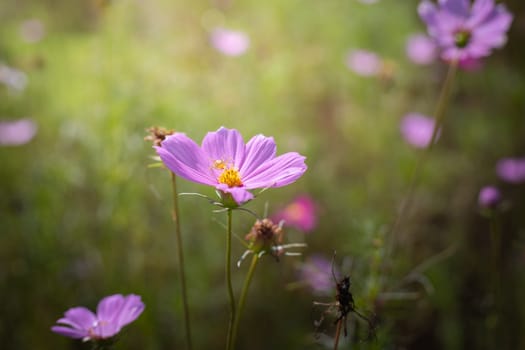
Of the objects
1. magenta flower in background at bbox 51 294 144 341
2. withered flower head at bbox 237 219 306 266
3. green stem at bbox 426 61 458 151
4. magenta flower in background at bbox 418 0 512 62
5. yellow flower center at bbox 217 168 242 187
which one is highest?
magenta flower in background at bbox 418 0 512 62

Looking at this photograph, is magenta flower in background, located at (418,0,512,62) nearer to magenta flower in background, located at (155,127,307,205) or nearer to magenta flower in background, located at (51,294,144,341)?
magenta flower in background, located at (155,127,307,205)

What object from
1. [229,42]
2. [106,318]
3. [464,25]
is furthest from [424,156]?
[229,42]

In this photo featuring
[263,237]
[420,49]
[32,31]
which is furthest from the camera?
[32,31]

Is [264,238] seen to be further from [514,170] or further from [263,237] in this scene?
[514,170]

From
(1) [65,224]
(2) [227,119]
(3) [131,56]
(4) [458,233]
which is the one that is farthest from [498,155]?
(1) [65,224]

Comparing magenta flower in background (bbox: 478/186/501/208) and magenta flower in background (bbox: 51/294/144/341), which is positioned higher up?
magenta flower in background (bbox: 478/186/501/208)

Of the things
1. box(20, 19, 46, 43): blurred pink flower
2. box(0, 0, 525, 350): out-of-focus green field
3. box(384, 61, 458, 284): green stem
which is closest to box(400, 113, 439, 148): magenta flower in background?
box(0, 0, 525, 350): out-of-focus green field

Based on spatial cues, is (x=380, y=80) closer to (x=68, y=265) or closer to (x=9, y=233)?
(x=68, y=265)
